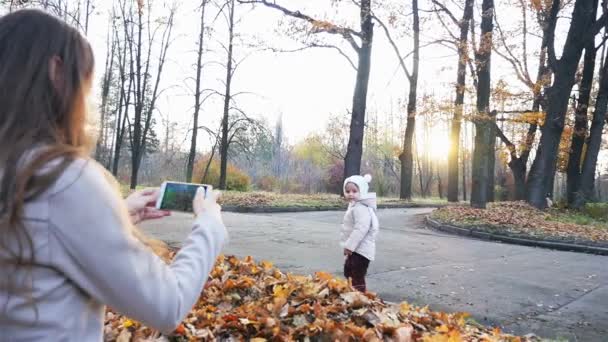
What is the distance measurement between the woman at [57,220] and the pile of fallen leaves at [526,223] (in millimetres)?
Answer: 12073

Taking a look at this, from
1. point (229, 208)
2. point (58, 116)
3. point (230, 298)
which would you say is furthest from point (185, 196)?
point (229, 208)

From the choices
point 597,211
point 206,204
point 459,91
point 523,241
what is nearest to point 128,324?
point 206,204

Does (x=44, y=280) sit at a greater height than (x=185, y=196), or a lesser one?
lesser

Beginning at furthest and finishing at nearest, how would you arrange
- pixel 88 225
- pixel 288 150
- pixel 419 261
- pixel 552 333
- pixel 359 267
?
1. pixel 288 150
2. pixel 419 261
3. pixel 359 267
4. pixel 552 333
5. pixel 88 225

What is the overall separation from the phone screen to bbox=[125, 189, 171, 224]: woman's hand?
0.03 metres

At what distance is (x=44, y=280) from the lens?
45.3 inches

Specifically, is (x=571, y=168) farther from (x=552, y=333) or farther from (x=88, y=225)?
(x=88, y=225)

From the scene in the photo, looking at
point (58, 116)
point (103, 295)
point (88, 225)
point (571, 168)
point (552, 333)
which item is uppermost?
point (571, 168)

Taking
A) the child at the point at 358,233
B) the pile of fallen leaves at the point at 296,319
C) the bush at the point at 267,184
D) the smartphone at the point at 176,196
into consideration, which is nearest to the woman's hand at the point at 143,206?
the smartphone at the point at 176,196

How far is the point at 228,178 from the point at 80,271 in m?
29.4

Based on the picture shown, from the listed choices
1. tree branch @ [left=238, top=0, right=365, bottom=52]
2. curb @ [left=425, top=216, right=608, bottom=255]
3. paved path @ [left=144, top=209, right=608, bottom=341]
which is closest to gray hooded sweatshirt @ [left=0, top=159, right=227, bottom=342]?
paved path @ [left=144, top=209, right=608, bottom=341]

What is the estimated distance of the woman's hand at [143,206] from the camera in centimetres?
163

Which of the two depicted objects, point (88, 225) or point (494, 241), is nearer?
point (88, 225)

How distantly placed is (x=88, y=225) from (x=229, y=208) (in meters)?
Answer: 16.3
